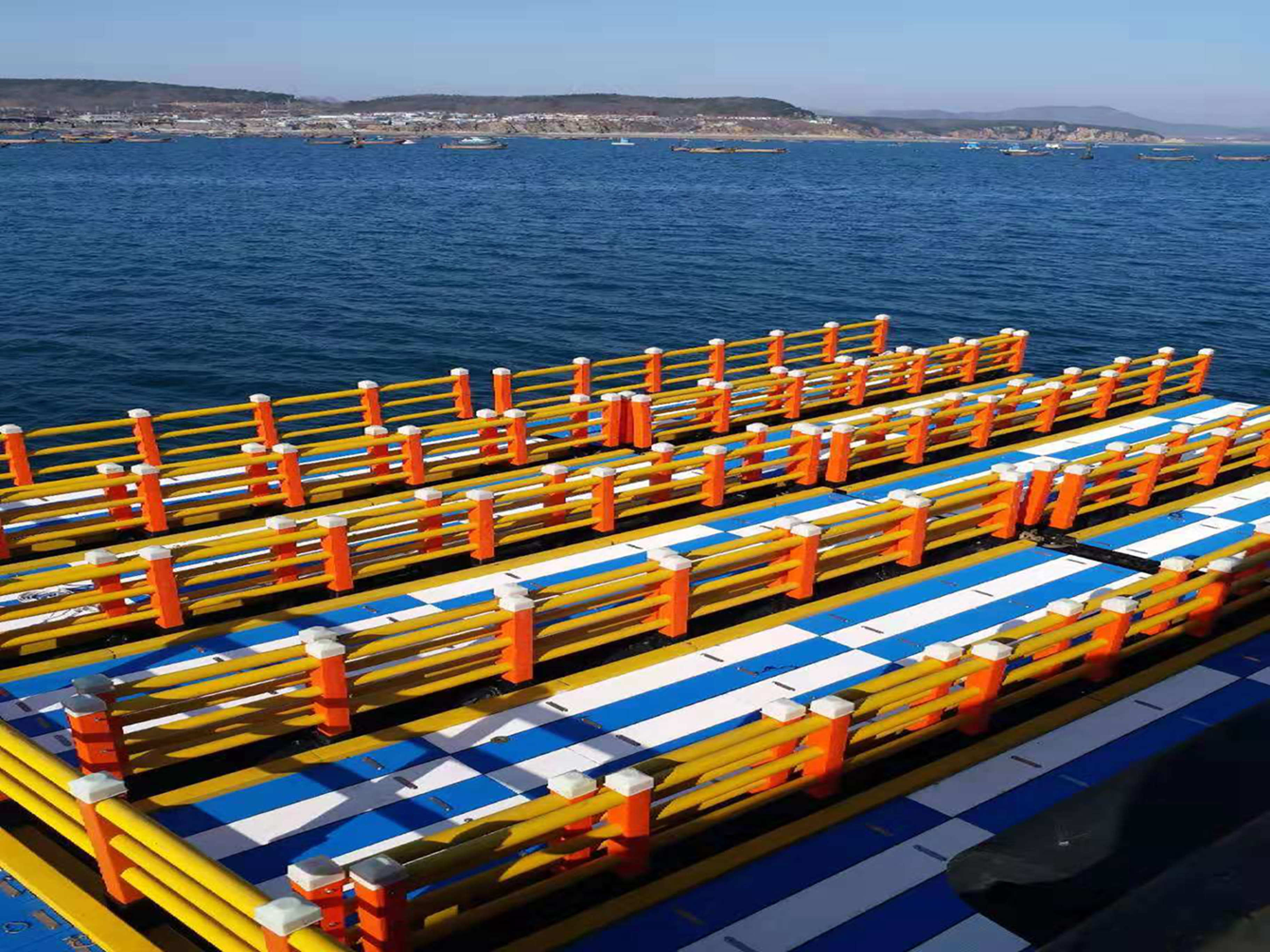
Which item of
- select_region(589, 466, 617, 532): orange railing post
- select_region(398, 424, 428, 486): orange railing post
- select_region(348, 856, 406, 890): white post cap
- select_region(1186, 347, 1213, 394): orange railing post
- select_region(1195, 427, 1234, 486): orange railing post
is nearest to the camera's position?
select_region(348, 856, 406, 890): white post cap

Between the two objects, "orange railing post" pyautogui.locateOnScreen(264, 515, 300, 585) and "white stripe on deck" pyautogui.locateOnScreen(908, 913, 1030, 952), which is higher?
"orange railing post" pyautogui.locateOnScreen(264, 515, 300, 585)

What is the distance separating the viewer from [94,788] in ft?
19.5

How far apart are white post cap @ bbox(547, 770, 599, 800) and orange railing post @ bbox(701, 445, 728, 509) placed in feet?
27.2

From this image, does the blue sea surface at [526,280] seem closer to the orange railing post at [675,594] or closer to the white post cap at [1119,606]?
the orange railing post at [675,594]

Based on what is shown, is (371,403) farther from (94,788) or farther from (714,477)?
(94,788)

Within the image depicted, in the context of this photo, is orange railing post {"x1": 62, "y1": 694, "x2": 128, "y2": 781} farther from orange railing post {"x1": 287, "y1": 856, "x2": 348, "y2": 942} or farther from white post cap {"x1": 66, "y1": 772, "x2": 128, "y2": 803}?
orange railing post {"x1": 287, "y1": 856, "x2": 348, "y2": 942}

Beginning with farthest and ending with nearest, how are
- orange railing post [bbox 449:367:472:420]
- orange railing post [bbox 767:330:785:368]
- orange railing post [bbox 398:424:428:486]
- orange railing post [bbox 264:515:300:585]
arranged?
orange railing post [bbox 767:330:785:368] → orange railing post [bbox 449:367:472:420] → orange railing post [bbox 398:424:428:486] → orange railing post [bbox 264:515:300:585]

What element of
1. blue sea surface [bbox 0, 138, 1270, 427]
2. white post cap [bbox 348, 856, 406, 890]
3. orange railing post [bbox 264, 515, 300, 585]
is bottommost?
blue sea surface [bbox 0, 138, 1270, 427]

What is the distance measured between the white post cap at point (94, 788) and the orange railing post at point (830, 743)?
16.8 feet

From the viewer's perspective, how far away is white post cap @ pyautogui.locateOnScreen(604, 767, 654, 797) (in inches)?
270

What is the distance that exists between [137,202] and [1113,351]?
92.0m

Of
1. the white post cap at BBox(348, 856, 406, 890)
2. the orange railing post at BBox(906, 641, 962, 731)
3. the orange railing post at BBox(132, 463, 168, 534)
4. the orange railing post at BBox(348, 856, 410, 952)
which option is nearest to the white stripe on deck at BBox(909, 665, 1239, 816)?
the orange railing post at BBox(906, 641, 962, 731)

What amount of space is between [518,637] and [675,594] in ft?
6.48

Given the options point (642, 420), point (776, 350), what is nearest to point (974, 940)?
point (642, 420)
